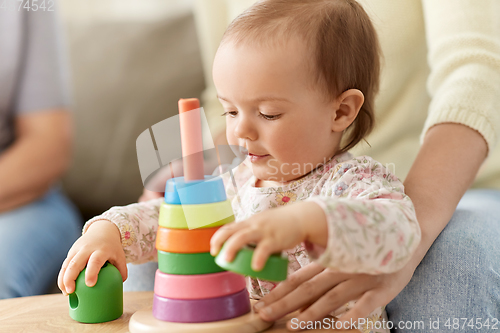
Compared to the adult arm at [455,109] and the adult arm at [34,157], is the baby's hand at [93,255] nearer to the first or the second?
the adult arm at [455,109]

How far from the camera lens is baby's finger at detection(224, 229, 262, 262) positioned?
43 centimetres

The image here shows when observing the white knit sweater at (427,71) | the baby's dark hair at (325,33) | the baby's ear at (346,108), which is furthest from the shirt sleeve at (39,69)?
the baby's ear at (346,108)

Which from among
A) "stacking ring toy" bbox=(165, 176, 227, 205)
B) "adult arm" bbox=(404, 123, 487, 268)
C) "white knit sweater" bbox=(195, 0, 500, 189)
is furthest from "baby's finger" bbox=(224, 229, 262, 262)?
"white knit sweater" bbox=(195, 0, 500, 189)

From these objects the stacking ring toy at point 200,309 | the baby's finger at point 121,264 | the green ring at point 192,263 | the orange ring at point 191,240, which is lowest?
the baby's finger at point 121,264

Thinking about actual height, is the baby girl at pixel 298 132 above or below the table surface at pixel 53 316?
above

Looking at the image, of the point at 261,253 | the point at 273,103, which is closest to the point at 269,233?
the point at 261,253

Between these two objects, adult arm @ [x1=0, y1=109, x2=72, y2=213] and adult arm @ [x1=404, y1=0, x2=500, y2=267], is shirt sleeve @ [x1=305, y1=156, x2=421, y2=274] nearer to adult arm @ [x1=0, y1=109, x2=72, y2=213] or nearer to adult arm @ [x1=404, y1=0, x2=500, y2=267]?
adult arm @ [x1=404, y1=0, x2=500, y2=267]

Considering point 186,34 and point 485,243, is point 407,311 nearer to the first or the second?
point 485,243

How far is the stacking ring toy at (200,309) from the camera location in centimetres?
53

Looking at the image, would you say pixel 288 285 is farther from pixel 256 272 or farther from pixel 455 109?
pixel 455 109

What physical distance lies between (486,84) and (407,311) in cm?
51

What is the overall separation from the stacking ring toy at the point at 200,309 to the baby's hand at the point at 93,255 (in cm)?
13

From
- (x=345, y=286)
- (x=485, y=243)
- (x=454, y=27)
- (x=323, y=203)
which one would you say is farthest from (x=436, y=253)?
(x=454, y=27)

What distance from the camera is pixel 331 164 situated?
2.36 ft
